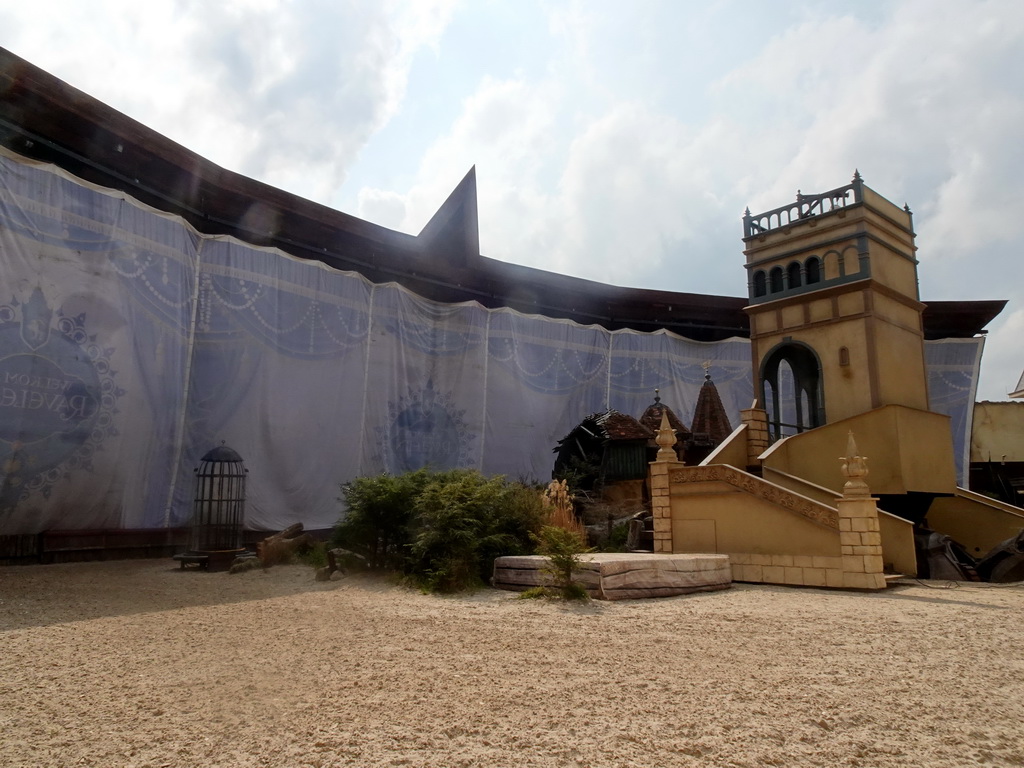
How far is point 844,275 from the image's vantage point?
1471cm

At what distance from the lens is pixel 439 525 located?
29.9ft

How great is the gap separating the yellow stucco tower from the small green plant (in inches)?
326

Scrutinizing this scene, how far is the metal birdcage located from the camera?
1255 cm

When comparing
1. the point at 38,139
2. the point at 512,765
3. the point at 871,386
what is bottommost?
the point at 512,765

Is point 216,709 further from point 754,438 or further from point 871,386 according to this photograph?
point 871,386

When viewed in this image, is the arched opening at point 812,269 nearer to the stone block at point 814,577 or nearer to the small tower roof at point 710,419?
the small tower roof at point 710,419

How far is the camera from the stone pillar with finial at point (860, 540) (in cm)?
908

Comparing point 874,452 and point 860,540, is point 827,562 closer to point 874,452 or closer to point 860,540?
point 860,540

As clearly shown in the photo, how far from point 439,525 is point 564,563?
2.03m

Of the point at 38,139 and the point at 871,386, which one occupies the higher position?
the point at 38,139

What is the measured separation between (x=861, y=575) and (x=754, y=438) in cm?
470

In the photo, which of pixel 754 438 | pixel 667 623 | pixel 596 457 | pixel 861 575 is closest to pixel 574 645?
pixel 667 623

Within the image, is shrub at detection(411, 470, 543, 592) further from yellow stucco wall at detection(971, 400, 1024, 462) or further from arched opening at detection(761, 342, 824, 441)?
yellow stucco wall at detection(971, 400, 1024, 462)

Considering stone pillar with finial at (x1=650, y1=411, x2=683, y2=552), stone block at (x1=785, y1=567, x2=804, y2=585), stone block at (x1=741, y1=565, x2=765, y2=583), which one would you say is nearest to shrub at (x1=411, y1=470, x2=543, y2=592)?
stone pillar with finial at (x1=650, y1=411, x2=683, y2=552)
